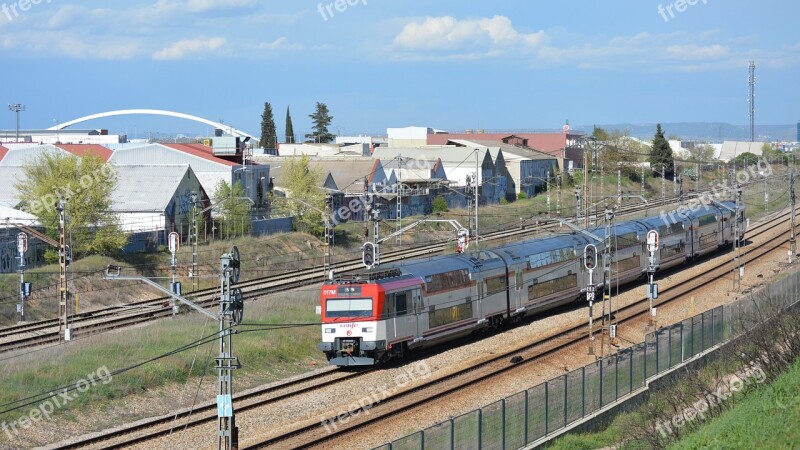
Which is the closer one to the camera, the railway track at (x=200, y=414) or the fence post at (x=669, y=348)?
the railway track at (x=200, y=414)

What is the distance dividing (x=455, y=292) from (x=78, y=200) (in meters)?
30.6

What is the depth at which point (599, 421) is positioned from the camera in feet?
85.7

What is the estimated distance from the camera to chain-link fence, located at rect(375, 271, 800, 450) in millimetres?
20391

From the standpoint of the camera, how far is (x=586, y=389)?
85.0 feet

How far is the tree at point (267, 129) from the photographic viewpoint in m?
150

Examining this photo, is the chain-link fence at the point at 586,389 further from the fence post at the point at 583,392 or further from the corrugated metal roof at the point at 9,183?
the corrugated metal roof at the point at 9,183

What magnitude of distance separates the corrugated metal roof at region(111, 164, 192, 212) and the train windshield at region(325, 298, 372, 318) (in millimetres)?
35761

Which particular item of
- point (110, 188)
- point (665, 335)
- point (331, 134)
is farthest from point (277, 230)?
point (331, 134)

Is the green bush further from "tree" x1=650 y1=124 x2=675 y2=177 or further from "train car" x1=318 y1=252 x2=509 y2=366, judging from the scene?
"train car" x1=318 y1=252 x2=509 y2=366

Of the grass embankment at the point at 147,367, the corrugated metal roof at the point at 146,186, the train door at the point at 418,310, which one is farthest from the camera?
the corrugated metal roof at the point at 146,186

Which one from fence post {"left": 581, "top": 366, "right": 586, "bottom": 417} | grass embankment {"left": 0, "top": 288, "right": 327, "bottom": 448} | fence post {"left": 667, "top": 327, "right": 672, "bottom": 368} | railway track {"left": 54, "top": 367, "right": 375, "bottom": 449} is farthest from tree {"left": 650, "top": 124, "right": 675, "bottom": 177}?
fence post {"left": 581, "top": 366, "right": 586, "bottom": 417}

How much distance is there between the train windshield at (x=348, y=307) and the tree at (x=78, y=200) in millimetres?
27212

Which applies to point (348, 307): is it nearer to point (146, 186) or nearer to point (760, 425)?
point (760, 425)

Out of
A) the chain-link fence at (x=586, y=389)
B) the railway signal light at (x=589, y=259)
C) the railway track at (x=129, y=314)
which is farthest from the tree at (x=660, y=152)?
the railway signal light at (x=589, y=259)
